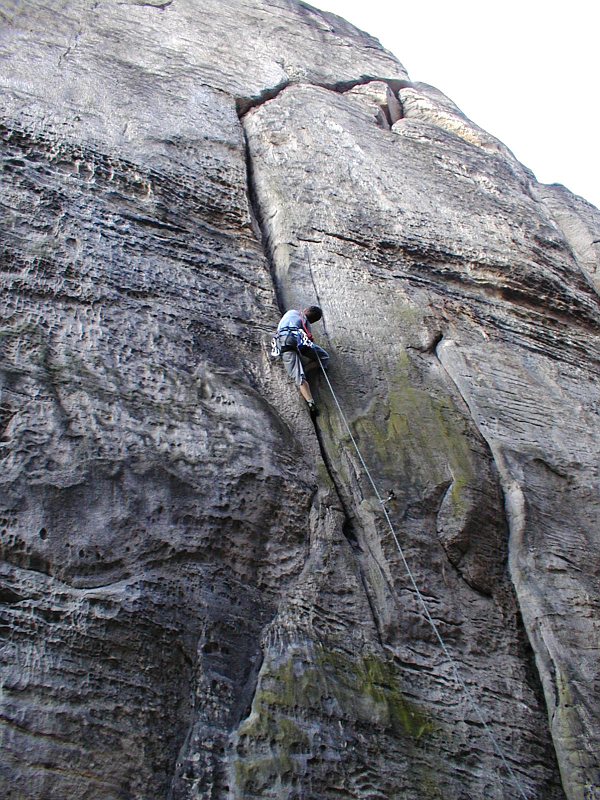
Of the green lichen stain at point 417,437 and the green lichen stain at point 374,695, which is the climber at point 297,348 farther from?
the green lichen stain at point 374,695

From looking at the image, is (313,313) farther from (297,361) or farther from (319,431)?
(319,431)

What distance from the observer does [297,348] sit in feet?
18.5

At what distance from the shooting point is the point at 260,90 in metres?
8.80

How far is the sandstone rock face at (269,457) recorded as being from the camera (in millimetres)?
3889

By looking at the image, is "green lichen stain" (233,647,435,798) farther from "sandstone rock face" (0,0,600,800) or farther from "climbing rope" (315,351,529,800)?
"climbing rope" (315,351,529,800)

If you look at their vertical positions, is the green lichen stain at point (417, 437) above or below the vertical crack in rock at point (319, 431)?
above

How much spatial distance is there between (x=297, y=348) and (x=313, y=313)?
1.73ft

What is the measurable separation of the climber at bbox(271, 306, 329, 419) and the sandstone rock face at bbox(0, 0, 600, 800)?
127 mm

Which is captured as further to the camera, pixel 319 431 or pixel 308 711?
pixel 319 431

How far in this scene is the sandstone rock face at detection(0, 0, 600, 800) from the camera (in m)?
3.89

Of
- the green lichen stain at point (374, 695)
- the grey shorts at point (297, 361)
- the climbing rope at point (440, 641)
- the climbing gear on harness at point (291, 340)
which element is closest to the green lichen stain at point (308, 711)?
the green lichen stain at point (374, 695)

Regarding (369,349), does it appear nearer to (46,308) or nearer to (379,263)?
(379,263)

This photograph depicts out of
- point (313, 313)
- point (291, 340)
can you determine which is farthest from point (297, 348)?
point (313, 313)

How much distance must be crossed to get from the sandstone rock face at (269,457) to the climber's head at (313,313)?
188mm
